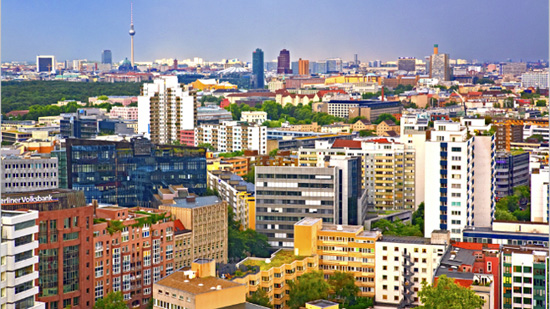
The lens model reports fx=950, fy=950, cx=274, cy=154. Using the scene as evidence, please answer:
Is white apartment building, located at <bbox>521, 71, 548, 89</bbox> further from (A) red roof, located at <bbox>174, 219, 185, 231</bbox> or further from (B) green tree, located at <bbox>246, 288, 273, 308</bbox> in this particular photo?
(B) green tree, located at <bbox>246, 288, 273, 308</bbox>

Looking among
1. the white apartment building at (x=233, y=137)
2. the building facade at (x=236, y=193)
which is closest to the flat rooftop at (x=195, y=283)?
the building facade at (x=236, y=193)

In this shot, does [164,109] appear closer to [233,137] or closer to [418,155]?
[233,137]

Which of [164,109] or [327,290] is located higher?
[164,109]

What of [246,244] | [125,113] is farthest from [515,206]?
[125,113]

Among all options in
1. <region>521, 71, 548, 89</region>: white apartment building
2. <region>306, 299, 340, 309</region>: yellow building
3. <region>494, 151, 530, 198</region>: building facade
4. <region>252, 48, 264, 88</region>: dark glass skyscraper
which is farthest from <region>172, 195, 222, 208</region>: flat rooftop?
<region>252, 48, 264, 88</region>: dark glass skyscraper

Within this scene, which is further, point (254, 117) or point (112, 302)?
point (254, 117)

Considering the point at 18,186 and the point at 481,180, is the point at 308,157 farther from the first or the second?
the point at 18,186
